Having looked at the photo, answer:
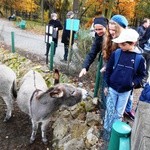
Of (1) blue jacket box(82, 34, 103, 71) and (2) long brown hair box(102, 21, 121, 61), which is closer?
(2) long brown hair box(102, 21, 121, 61)

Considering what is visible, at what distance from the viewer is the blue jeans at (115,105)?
167 inches

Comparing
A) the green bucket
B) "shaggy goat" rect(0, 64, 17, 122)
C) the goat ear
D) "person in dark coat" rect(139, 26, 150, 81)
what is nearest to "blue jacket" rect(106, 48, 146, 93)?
the goat ear

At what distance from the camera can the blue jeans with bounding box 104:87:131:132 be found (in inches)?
167

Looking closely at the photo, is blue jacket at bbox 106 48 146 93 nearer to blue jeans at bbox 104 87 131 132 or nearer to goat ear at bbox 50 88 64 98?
blue jeans at bbox 104 87 131 132

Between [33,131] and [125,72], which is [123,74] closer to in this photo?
[125,72]

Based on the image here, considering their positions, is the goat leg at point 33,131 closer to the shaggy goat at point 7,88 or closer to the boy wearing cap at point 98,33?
the shaggy goat at point 7,88

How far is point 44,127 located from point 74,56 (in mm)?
3339

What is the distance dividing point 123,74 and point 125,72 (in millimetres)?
45

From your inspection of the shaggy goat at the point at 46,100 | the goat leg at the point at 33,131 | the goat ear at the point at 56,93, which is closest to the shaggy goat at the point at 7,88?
the shaggy goat at the point at 46,100

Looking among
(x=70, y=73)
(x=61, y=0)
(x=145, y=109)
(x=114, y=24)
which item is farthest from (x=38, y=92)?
(x=61, y=0)

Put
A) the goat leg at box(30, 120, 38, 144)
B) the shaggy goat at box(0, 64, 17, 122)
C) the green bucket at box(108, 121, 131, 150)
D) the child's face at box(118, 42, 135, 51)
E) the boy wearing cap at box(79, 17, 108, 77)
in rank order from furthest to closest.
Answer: the shaggy goat at box(0, 64, 17, 122)
the goat leg at box(30, 120, 38, 144)
the boy wearing cap at box(79, 17, 108, 77)
the child's face at box(118, 42, 135, 51)
the green bucket at box(108, 121, 131, 150)

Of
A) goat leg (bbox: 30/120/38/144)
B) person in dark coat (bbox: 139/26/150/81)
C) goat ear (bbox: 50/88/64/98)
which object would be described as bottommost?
goat leg (bbox: 30/120/38/144)

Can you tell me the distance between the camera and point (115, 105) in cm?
432

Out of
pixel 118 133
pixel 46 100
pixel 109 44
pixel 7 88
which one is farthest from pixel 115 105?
pixel 7 88
